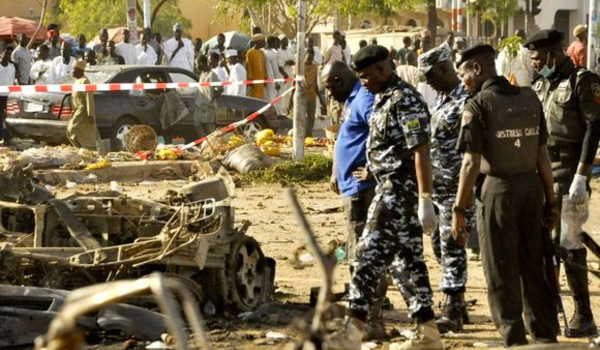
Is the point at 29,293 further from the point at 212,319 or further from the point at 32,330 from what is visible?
the point at 212,319

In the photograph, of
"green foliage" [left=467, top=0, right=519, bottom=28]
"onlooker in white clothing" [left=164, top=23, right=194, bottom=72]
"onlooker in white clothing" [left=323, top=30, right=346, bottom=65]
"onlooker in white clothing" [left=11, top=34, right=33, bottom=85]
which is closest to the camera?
"onlooker in white clothing" [left=11, top=34, right=33, bottom=85]

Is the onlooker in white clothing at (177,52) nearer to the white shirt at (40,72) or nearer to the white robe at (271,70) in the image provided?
the white robe at (271,70)

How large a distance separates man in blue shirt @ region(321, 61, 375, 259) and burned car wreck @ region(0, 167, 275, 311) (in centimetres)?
75

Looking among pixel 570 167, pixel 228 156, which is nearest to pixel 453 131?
pixel 570 167

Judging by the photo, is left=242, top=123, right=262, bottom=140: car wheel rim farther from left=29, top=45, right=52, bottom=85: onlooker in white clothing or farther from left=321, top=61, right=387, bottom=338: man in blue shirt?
left=321, top=61, right=387, bottom=338: man in blue shirt

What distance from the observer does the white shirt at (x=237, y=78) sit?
25266 millimetres

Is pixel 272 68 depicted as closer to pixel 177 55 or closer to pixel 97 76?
pixel 177 55

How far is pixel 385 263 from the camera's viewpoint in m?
7.54

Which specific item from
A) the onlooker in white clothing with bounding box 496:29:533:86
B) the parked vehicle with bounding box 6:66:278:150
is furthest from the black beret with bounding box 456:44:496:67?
the onlooker in white clothing with bounding box 496:29:533:86

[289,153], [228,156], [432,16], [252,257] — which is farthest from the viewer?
[432,16]

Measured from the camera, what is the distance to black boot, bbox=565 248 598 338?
27.1 feet

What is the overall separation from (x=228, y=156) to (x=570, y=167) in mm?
Result: 9924

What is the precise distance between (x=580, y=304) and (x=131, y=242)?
2.89 metres

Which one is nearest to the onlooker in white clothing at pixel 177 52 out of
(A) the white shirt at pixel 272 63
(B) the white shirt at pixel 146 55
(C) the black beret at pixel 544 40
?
(B) the white shirt at pixel 146 55
